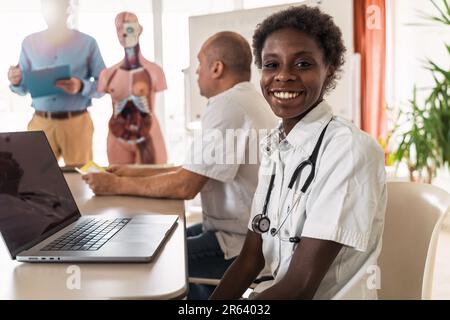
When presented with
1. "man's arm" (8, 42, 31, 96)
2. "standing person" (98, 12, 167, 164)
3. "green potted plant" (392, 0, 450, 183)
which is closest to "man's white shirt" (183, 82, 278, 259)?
"green potted plant" (392, 0, 450, 183)

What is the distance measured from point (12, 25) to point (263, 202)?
378cm

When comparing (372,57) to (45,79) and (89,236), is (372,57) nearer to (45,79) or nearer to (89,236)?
(45,79)

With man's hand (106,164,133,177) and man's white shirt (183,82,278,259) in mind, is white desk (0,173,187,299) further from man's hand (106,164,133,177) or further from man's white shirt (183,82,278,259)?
man's hand (106,164,133,177)

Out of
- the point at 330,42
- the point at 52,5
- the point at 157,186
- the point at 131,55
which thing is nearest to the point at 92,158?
the point at 131,55

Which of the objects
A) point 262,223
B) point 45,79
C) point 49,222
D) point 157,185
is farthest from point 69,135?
point 262,223

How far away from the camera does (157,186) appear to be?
1575 mm

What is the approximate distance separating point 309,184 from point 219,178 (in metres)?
0.58

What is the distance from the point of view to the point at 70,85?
3.85 metres

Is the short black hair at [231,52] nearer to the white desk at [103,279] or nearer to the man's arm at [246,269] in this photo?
the man's arm at [246,269]

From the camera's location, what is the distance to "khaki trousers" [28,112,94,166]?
3.82 m
